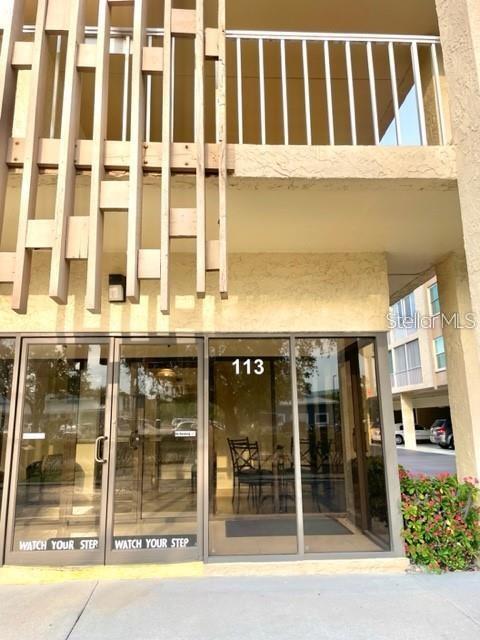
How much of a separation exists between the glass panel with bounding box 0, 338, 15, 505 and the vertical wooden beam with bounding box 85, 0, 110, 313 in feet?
6.98

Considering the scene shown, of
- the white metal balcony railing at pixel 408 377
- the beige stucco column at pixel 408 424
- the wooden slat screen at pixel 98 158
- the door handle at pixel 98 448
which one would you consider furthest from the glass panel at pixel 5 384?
the white metal balcony railing at pixel 408 377

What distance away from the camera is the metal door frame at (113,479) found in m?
Result: 4.48

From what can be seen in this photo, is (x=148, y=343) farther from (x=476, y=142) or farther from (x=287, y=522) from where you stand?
(x=476, y=142)

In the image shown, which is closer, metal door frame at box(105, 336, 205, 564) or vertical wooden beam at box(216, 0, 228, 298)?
vertical wooden beam at box(216, 0, 228, 298)

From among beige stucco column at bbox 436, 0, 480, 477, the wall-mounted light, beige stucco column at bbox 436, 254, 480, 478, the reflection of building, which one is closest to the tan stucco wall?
the wall-mounted light

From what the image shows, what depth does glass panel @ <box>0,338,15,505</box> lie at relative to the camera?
4.77m

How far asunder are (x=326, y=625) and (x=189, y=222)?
3.13 m

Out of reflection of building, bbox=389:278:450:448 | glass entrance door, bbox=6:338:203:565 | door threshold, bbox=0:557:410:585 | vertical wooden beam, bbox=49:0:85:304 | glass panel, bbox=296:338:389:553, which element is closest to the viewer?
vertical wooden beam, bbox=49:0:85:304

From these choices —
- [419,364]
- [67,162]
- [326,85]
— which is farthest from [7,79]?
[419,364]

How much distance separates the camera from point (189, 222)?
135 inches

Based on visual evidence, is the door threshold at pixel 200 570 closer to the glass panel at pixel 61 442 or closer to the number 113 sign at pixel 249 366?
the glass panel at pixel 61 442

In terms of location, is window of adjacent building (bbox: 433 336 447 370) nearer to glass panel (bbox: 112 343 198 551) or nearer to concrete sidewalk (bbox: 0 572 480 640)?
concrete sidewalk (bbox: 0 572 480 640)

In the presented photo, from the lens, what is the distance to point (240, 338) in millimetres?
5023

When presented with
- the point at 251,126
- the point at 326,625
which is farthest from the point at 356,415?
the point at 251,126
